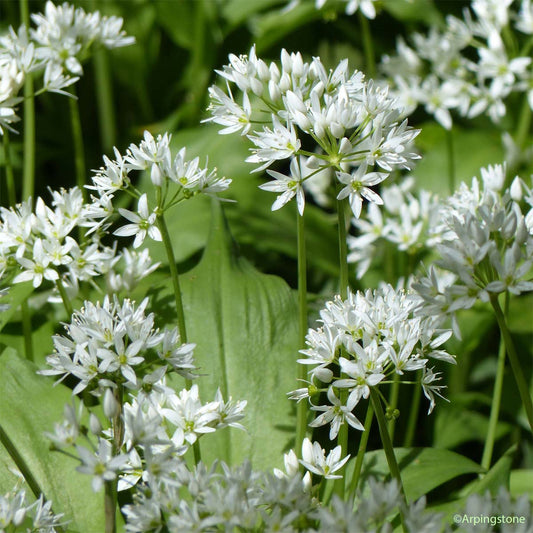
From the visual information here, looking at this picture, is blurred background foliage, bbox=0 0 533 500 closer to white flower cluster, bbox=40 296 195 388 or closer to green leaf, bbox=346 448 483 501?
green leaf, bbox=346 448 483 501

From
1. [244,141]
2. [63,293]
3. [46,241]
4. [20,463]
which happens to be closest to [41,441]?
[20,463]

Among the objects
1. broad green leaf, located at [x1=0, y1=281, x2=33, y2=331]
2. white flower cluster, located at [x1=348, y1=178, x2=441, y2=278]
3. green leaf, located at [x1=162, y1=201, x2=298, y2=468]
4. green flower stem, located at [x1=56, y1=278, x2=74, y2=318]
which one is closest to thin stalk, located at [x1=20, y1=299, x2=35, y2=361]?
broad green leaf, located at [x1=0, y1=281, x2=33, y2=331]

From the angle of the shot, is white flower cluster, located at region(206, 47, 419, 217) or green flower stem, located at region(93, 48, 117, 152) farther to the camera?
green flower stem, located at region(93, 48, 117, 152)

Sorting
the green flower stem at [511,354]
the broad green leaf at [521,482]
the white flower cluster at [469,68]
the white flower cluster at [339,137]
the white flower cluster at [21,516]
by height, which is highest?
the white flower cluster at [469,68]

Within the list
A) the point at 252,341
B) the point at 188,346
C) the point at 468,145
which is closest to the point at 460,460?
the point at 252,341

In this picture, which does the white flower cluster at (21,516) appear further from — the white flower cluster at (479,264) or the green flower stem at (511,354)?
the green flower stem at (511,354)

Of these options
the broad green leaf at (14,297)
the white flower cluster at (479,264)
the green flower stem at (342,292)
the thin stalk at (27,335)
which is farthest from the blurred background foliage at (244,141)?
the white flower cluster at (479,264)
